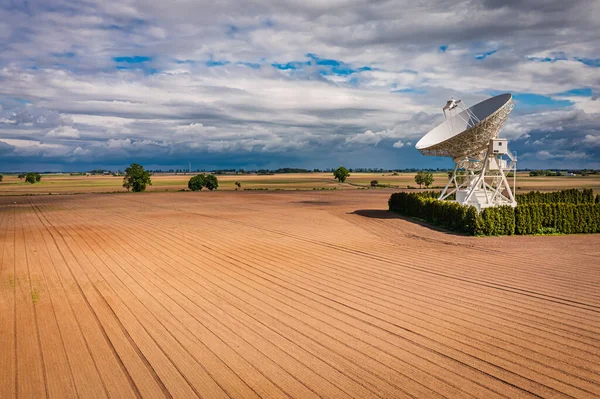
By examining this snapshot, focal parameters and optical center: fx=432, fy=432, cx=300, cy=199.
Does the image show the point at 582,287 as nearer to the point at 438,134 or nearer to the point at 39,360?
the point at 39,360

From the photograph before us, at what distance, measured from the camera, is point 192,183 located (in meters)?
106

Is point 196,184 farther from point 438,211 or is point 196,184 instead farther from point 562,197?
point 438,211

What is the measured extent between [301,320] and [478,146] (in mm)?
25644

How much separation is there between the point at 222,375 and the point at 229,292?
618 cm

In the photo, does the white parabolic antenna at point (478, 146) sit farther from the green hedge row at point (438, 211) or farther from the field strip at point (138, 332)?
the field strip at point (138, 332)

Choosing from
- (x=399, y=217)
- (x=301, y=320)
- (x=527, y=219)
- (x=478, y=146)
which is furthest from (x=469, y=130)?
(x=301, y=320)

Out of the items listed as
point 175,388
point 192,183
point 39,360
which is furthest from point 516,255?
point 192,183

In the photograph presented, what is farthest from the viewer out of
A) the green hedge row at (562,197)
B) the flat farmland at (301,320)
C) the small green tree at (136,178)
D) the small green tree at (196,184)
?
the small green tree at (196,184)

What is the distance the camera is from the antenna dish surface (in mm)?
30109

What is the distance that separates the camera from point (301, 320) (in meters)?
12.1

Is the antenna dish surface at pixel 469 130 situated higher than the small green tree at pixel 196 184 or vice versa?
the antenna dish surface at pixel 469 130

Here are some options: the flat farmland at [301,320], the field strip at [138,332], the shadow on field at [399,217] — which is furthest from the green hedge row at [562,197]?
the field strip at [138,332]

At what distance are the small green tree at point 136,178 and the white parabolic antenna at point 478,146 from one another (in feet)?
256

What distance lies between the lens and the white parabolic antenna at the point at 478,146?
30.7 metres
